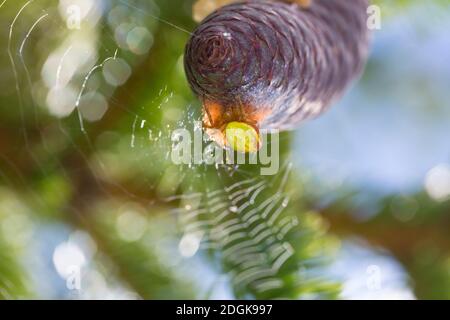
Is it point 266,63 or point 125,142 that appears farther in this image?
point 125,142

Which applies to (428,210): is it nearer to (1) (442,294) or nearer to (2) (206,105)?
(1) (442,294)

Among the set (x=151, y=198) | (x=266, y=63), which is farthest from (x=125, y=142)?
(x=266, y=63)

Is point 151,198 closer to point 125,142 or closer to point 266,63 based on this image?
point 125,142

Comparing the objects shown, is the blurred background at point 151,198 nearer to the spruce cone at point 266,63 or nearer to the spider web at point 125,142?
the spider web at point 125,142

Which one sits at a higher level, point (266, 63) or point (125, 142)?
point (125, 142)

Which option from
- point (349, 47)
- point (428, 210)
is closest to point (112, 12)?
point (349, 47)
